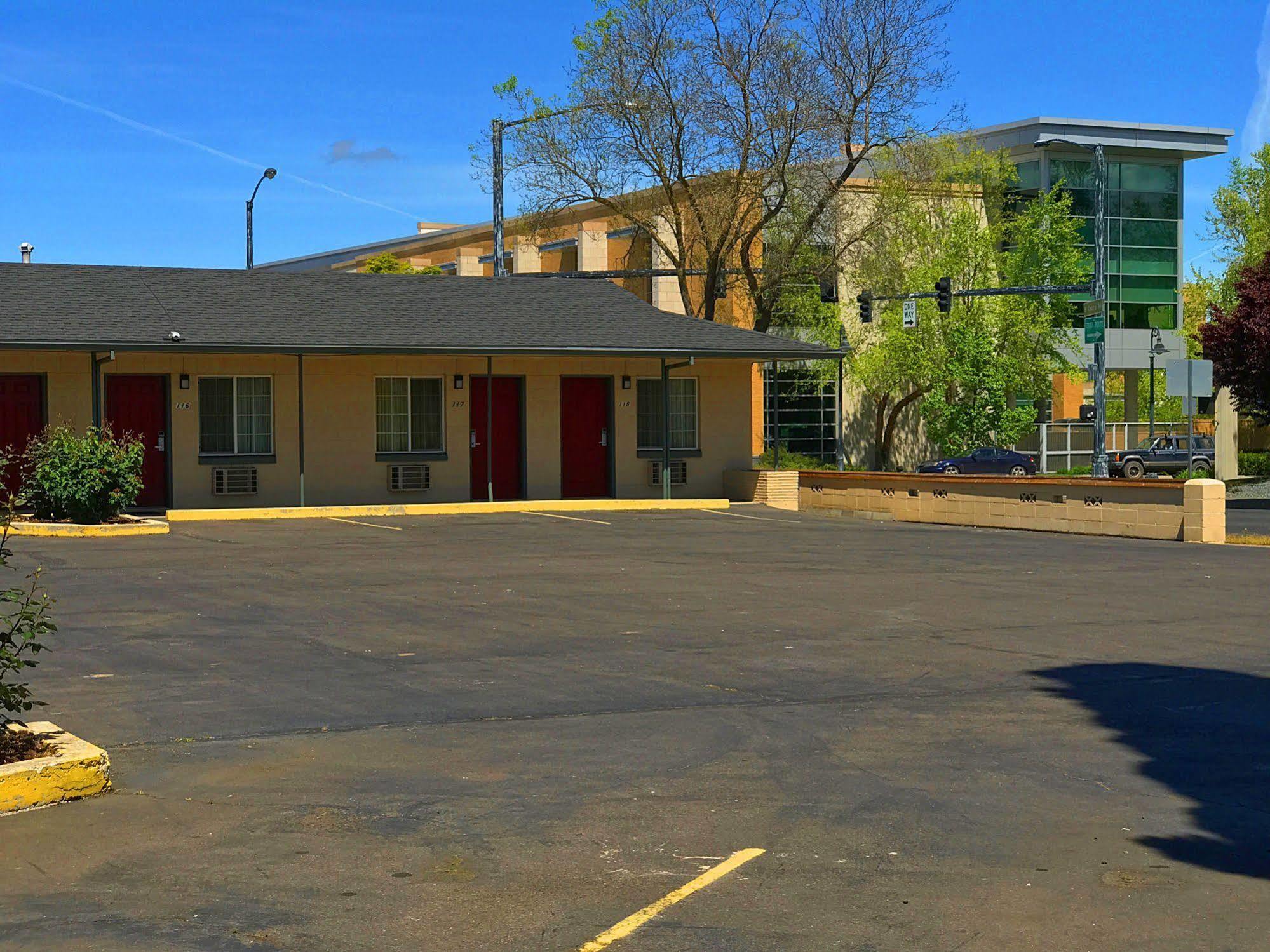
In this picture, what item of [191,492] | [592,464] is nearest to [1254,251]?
[592,464]

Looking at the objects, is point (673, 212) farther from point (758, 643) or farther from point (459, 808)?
→ point (459, 808)

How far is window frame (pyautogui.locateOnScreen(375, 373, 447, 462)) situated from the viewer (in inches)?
1196

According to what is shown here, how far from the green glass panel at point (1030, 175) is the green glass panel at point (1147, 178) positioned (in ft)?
15.1

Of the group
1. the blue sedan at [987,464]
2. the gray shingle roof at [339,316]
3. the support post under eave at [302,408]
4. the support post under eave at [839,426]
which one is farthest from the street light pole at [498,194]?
the blue sedan at [987,464]

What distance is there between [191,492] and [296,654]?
692 inches

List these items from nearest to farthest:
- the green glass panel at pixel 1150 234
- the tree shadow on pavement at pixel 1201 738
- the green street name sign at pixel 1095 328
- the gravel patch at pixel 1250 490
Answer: the tree shadow on pavement at pixel 1201 738
the green street name sign at pixel 1095 328
the gravel patch at pixel 1250 490
the green glass panel at pixel 1150 234

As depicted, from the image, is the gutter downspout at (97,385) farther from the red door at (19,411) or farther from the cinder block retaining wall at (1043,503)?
the cinder block retaining wall at (1043,503)

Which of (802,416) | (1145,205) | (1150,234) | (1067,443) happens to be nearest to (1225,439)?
(1067,443)

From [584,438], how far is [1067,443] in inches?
1299

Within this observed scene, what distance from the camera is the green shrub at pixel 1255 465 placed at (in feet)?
173

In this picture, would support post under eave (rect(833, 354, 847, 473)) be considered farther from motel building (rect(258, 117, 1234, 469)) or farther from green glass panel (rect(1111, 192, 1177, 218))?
green glass panel (rect(1111, 192, 1177, 218))

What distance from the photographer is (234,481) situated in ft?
95.2

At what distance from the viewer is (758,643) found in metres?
13.0

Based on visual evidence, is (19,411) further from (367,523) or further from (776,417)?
(776,417)
